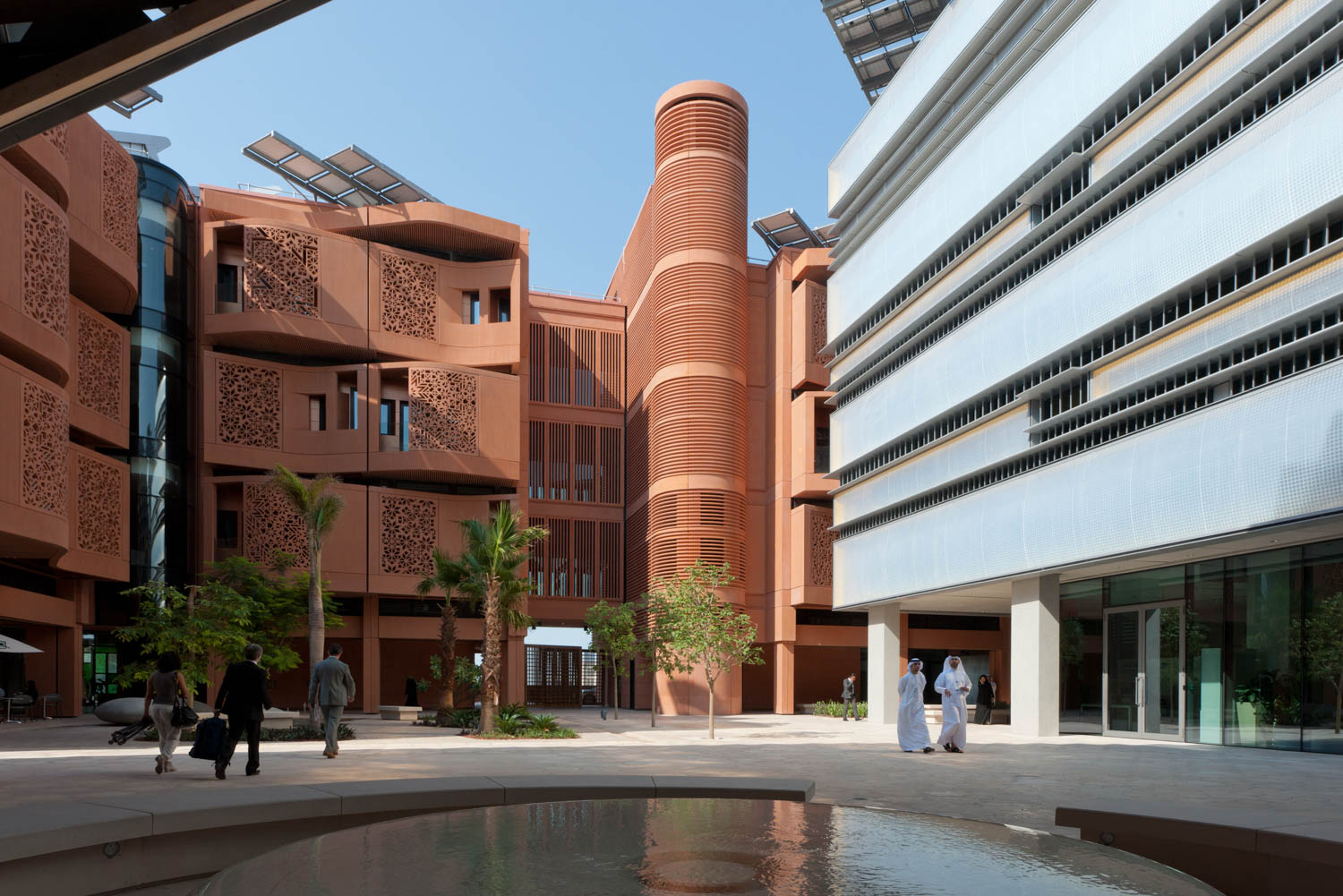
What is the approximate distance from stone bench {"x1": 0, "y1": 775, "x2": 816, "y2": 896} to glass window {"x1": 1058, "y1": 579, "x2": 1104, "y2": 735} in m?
18.7

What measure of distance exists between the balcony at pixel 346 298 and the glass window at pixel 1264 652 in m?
28.2

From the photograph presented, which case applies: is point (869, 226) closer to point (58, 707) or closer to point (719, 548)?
point (719, 548)

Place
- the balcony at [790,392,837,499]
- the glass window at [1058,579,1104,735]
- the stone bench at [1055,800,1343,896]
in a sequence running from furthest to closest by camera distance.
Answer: the balcony at [790,392,837,499] → the glass window at [1058,579,1104,735] → the stone bench at [1055,800,1343,896]

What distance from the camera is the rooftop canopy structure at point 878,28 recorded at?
39.9 metres

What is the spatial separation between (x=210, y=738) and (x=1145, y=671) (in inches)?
727

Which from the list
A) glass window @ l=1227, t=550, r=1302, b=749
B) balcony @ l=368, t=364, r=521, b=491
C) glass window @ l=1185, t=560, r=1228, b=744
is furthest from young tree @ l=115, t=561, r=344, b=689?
glass window @ l=1227, t=550, r=1302, b=749

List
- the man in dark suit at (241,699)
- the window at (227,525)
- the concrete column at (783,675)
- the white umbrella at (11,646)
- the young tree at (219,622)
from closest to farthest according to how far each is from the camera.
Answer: the man in dark suit at (241,699) → the young tree at (219,622) → the white umbrella at (11,646) → the window at (227,525) → the concrete column at (783,675)

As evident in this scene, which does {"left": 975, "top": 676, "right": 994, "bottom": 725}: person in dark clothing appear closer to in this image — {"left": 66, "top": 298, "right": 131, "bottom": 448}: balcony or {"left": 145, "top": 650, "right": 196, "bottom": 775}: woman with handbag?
{"left": 145, "top": 650, "right": 196, "bottom": 775}: woman with handbag

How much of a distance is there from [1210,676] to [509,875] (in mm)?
20049

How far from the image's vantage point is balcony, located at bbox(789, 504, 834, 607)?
42250mm

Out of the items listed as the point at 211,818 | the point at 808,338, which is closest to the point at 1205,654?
the point at 211,818

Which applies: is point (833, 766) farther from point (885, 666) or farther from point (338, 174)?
point (338, 174)

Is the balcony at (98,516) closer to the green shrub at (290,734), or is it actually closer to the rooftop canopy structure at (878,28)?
the green shrub at (290,734)

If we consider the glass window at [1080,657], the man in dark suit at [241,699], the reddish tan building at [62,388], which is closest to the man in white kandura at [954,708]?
the glass window at [1080,657]
